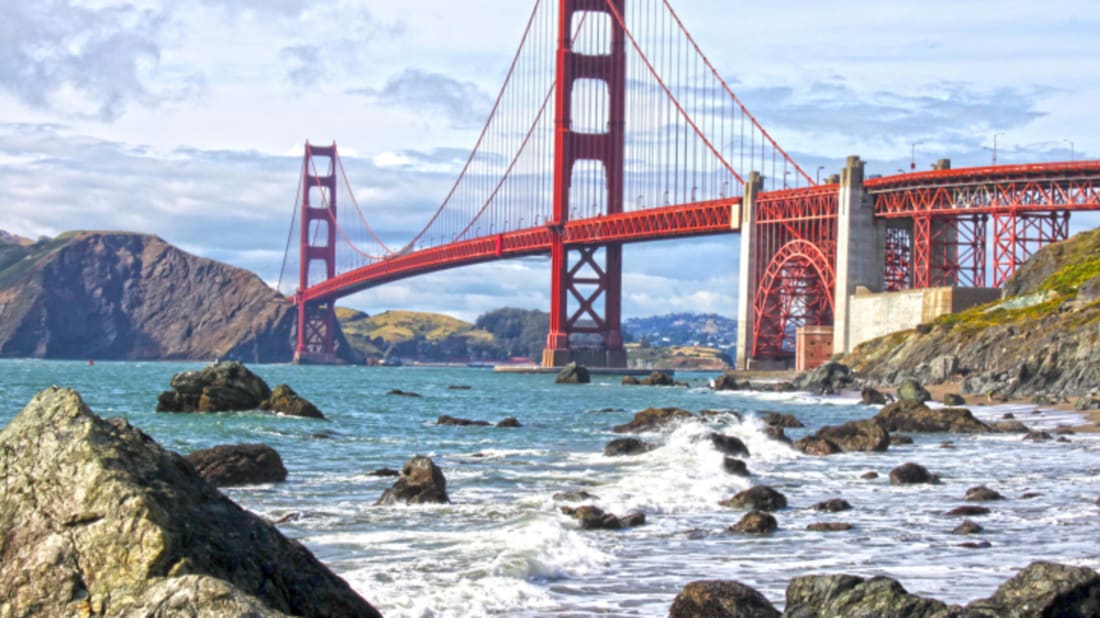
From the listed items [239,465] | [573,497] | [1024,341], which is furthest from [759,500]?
[1024,341]

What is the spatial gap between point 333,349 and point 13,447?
139 m

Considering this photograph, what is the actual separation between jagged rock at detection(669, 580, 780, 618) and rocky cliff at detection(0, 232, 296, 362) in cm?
15046

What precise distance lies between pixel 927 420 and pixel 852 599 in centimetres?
2255

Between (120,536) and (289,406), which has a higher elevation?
(120,536)

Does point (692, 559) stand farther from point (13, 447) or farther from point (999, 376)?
point (999, 376)

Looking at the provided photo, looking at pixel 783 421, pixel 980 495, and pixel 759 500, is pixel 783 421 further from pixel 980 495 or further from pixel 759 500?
pixel 759 500

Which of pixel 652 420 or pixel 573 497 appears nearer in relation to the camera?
pixel 573 497

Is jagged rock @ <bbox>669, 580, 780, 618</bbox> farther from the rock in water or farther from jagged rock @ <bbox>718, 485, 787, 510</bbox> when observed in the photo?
jagged rock @ <bbox>718, 485, 787, 510</bbox>

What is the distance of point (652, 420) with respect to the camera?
29.3 metres

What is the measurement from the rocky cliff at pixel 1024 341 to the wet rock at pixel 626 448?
19.9 m

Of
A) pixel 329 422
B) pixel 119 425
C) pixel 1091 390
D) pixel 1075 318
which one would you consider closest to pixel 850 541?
pixel 119 425

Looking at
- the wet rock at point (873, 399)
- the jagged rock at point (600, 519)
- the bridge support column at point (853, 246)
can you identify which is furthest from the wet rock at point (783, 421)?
the bridge support column at point (853, 246)

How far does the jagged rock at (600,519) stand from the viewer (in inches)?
→ 541

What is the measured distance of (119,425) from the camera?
6.73m
